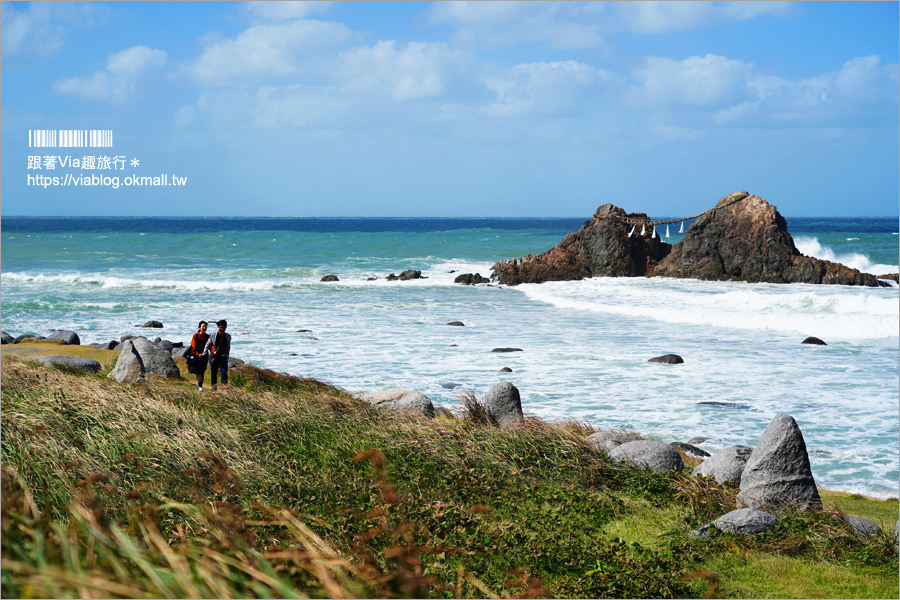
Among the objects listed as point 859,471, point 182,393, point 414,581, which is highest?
point 414,581

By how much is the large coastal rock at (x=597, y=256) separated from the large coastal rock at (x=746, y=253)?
203 cm

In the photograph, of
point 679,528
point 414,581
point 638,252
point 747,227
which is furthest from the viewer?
point 638,252

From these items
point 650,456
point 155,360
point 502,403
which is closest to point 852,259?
point 502,403

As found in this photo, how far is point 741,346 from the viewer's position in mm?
22500

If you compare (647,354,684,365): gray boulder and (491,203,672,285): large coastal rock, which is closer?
(647,354,684,365): gray boulder

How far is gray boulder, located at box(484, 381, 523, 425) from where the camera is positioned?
11.9 meters

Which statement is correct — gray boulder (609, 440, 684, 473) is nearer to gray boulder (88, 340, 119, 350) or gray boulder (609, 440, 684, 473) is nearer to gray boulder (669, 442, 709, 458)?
gray boulder (669, 442, 709, 458)

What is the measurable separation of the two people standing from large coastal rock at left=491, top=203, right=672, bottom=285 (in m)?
30.2

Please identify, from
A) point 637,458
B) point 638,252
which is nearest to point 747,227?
point 638,252

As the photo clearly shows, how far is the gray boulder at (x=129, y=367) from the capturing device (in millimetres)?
15156

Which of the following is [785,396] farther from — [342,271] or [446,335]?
[342,271]

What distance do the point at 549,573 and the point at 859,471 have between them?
753 centimetres

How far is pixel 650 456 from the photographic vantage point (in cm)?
975

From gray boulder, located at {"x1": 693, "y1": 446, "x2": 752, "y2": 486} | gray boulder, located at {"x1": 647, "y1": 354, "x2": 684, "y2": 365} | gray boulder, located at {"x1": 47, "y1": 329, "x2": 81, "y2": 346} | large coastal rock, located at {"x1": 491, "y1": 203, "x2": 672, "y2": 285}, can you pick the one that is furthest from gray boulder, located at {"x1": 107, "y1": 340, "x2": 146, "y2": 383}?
large coastal rock, located at {"x1": 491, "y1": 203, "x2": 672, "y2": 285}
